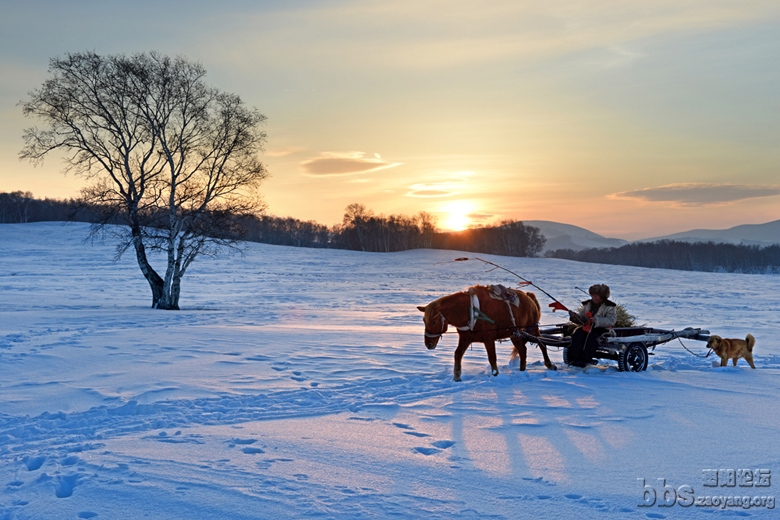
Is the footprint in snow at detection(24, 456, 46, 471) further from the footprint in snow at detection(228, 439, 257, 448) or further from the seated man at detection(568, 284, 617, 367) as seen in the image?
the seated man at detection(568, 284, 617, 367)

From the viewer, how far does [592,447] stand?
509 cm

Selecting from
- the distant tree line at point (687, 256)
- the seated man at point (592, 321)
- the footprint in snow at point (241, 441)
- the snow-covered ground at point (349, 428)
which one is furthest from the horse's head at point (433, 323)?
the distant tree line at point (687, 256)

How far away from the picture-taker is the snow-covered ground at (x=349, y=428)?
157 inches

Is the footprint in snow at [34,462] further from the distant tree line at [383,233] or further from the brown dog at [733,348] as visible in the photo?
the distant tree line at [383,233]

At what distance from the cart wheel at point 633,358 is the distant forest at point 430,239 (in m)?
87.4

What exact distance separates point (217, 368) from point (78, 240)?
60170mm

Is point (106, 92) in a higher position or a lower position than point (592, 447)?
higher

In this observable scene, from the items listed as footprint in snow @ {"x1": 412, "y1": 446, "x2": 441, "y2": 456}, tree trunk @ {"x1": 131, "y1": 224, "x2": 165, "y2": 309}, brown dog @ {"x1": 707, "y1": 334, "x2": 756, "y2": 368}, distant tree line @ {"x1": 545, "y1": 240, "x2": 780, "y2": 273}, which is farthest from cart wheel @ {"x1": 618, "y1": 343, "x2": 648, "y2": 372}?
distant tree line @ {"x1": 545, "y1": 240, "x2": 780, "y2": 273}

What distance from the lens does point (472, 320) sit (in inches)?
317

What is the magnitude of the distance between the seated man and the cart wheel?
1.47 feet

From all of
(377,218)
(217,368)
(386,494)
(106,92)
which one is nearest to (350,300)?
(106,92)

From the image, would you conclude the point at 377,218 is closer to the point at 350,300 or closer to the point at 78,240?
the point at 78,240

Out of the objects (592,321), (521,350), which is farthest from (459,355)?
(592,321)

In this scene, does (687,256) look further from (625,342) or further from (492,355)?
(492,355)
